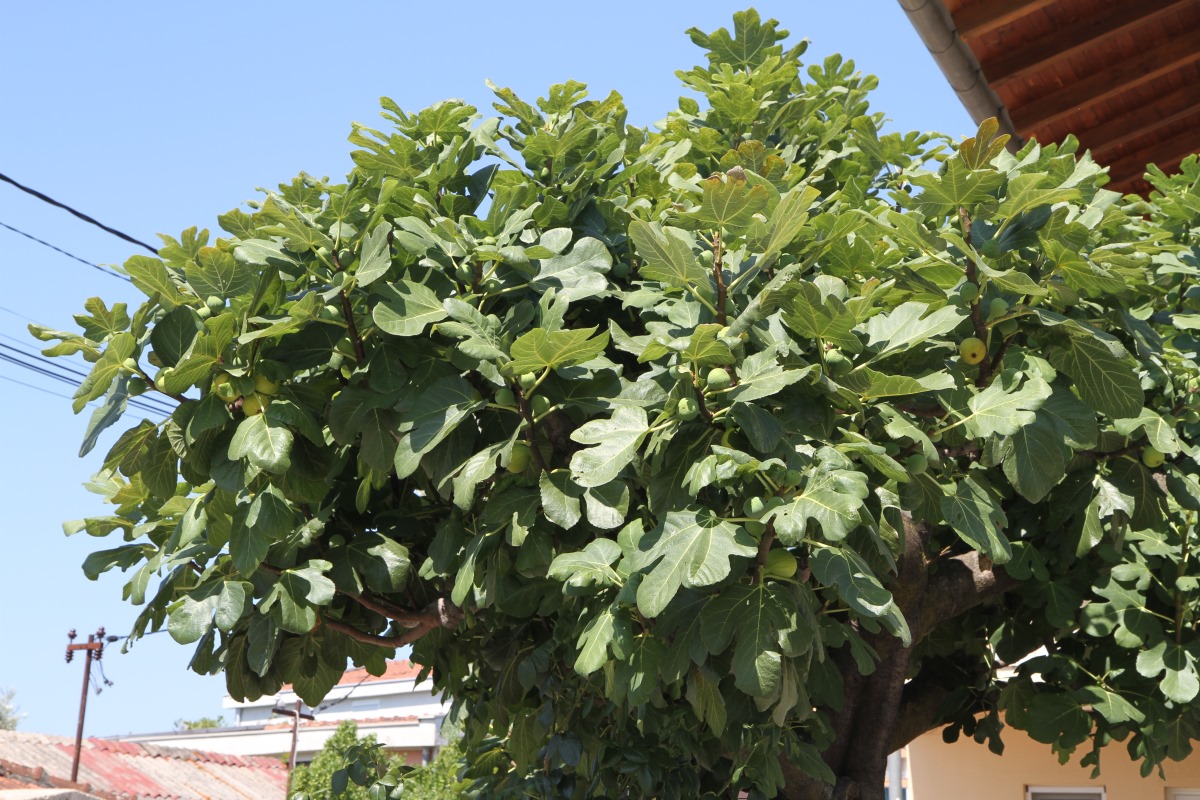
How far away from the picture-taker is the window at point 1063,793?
23.3 ft

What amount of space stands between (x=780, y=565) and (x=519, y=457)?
0.67 m

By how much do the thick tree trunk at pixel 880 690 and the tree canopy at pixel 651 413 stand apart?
0.04 metres

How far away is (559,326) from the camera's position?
262 cm

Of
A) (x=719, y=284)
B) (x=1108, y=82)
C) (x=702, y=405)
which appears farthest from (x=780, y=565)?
(x=1108, y=82)

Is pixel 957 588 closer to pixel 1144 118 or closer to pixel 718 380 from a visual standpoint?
pixel 718 380

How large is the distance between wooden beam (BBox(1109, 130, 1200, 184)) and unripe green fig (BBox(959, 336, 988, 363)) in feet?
14.7

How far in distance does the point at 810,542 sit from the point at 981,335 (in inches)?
31.2

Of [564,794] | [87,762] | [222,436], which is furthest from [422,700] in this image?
[222,436]

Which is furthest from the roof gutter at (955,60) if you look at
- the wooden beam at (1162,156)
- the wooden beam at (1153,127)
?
the wooden beam at (1162,156)

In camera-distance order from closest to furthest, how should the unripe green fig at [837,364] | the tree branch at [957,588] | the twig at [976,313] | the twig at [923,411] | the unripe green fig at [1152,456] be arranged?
the unripe green fig at [837,364] → the twig at [976,313] → the twig at [923,411] → the unripe green fig at [1152,456] → the tree branch at [957,588]

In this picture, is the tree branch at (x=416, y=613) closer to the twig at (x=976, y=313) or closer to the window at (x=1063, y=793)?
the twig at (x=976, y=313)

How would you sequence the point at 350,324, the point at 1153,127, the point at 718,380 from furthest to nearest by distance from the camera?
the point at 1153,127 < the point at 350,324 < the point at 718,380

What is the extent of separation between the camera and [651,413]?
2.64 metres

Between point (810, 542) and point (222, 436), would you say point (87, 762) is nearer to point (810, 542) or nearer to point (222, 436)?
point (222, 436)
